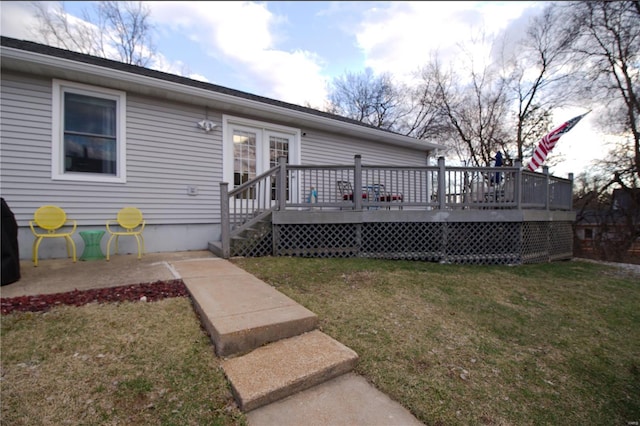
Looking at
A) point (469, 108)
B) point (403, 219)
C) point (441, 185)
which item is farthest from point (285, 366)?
point (469, 108)

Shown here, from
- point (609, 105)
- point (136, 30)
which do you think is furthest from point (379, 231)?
point (136, 30)

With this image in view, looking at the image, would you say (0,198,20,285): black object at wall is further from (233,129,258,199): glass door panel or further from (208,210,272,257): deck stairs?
(233,129,258,199): glass door panel

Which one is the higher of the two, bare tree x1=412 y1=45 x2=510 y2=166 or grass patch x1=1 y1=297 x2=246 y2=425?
bare tree x1=412 y1=45 x2=510 y2=166

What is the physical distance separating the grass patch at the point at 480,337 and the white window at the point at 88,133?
10.1 ft

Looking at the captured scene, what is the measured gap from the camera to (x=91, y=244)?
495cm

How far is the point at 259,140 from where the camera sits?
7.04 meters

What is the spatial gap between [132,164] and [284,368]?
5247 mm

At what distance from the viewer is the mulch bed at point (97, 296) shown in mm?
2855

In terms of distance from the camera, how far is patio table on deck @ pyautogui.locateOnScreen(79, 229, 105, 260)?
490cm

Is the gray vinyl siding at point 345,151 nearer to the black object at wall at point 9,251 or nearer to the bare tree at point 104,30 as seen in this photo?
the black object at wall at point 9,251

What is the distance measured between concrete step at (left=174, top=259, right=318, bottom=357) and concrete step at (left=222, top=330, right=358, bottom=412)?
9 cm

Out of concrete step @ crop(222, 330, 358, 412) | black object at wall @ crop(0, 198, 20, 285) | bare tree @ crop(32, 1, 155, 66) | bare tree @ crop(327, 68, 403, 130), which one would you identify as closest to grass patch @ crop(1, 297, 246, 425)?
concrete step @ crop(222, 330, 358, 412)

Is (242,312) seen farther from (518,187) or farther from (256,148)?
(518,187)

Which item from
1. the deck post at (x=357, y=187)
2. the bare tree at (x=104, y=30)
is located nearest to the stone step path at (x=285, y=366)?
the deck post at (x=357, y=187)
